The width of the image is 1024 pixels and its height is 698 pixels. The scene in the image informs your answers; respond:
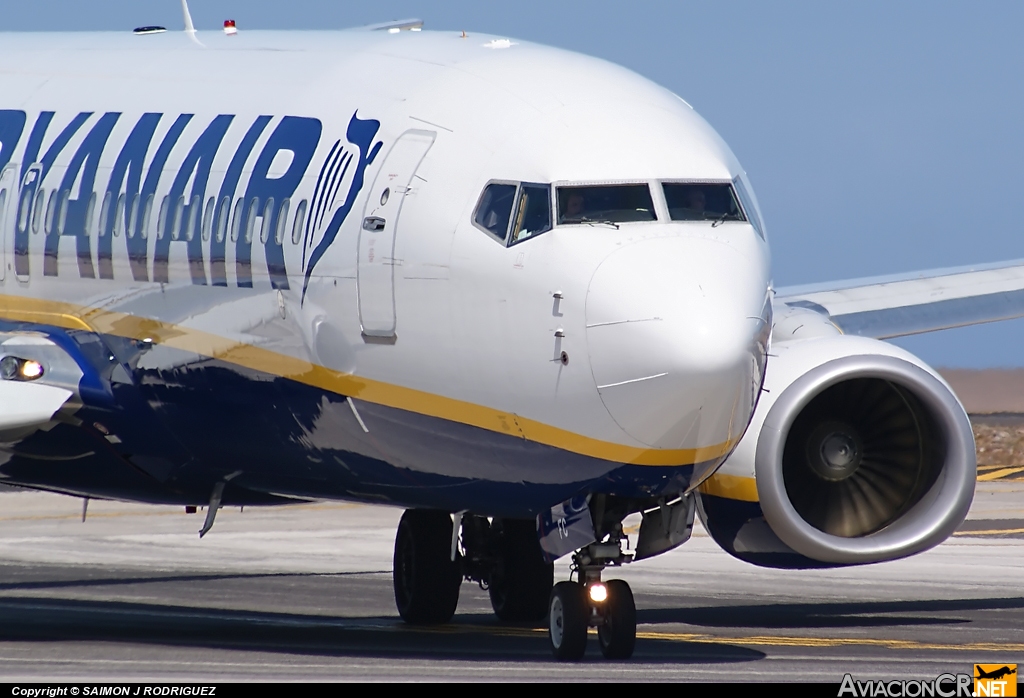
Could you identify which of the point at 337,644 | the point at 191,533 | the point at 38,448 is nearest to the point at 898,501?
the point at 337,644

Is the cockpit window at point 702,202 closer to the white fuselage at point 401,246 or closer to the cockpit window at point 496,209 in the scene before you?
the white fuselage at point 401,246

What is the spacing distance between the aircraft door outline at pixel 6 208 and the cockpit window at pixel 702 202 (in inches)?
282

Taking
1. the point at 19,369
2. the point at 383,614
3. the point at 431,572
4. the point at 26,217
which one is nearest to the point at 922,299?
the point at 431,572

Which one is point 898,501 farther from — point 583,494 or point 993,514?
point 993,514

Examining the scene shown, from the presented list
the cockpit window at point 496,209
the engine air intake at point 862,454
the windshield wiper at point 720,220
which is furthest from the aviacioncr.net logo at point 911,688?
the cockpit window at point 496,209

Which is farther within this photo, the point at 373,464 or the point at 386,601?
the point at 386,601

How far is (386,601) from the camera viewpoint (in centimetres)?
2294

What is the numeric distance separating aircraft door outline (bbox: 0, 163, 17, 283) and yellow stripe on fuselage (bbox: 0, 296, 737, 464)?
0.44 m

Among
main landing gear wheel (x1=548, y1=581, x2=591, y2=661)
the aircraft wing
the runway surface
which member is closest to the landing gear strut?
main landing gear wheel (x1=548, y1=581, x2=591, y2=661)

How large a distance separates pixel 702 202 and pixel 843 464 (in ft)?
10.8

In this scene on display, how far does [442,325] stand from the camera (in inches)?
559

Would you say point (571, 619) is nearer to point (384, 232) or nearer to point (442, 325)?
point (442, 325)

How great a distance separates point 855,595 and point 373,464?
928cm

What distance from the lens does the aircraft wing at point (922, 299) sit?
20484 millimetres
